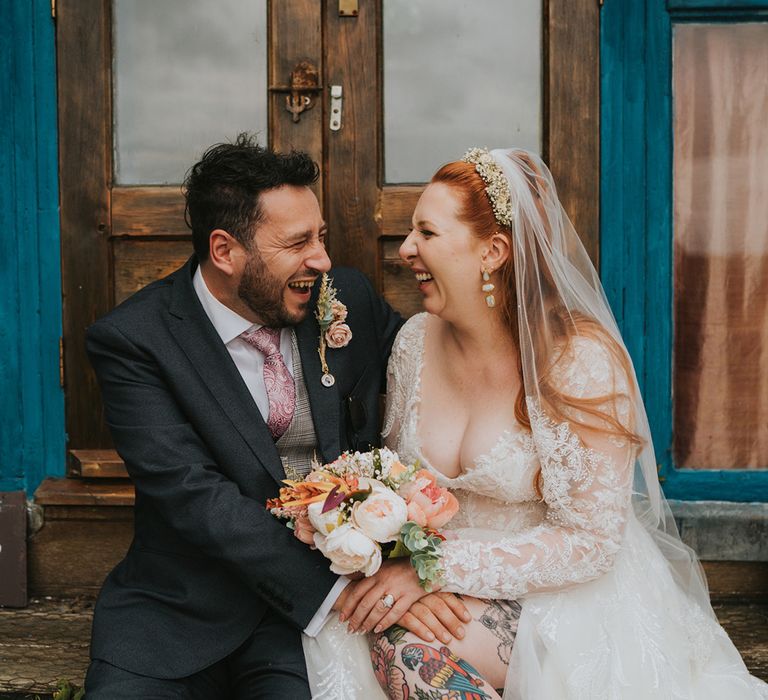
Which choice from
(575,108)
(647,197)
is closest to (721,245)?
(647,197)

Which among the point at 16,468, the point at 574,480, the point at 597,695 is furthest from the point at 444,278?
the point at 16,468

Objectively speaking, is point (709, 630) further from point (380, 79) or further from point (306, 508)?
point (380, 79)

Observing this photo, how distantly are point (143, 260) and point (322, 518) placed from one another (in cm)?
174

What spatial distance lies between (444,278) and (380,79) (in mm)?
1181

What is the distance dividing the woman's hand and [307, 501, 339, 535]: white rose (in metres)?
0.27

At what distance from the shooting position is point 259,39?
3.52m

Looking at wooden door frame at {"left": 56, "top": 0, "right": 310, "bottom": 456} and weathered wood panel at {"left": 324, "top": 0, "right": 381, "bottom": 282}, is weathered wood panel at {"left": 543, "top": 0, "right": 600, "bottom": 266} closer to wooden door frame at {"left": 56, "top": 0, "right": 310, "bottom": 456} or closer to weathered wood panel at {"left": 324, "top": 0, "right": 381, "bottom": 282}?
weathered wood panel at {"left": 324, "top": 0, "right": 381, "bottom": 282}

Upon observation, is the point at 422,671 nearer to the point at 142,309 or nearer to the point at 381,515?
the point at 381,515

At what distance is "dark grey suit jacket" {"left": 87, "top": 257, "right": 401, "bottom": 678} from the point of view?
2.52m

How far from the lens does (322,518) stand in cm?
229

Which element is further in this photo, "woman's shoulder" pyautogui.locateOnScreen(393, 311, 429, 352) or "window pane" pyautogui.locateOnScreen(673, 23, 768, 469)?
"window pane" pyautogui.locateOnScreen(673, 23, 768, 469)

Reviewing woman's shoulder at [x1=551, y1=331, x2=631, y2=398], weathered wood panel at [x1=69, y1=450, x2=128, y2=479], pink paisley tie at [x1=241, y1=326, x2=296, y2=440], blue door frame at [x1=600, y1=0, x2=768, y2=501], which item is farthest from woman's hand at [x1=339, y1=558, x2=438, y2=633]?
blue door frame at [x1=600, y1=0, x2=768, y2=501]

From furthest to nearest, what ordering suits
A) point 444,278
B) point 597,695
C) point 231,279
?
point 231,279 < point 444,278 < point 597,695

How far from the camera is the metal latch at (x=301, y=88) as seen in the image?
3.46 meters
